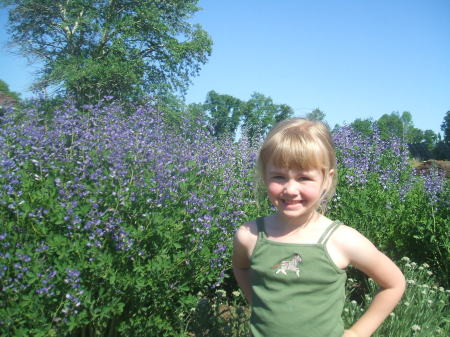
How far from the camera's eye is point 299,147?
1.58m

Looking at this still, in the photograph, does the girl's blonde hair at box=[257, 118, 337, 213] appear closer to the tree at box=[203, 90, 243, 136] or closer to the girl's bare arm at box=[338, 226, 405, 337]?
the girl's bare arm at box=[338, 226, 405, 337]

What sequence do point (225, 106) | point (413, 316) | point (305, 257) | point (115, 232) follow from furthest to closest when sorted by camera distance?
point (225, 106), point (413, 316), point (115, 232), point (305, 257)

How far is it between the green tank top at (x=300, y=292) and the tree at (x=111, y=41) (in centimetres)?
1614

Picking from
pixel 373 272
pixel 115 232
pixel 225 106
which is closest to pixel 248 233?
pixel 373 272

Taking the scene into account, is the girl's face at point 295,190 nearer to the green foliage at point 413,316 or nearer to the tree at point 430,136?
the green foliage at point 413,316

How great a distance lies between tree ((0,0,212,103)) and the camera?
17.3m

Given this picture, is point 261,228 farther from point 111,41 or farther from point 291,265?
point 111,41

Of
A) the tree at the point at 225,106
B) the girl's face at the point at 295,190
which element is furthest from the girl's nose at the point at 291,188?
the tree at the point at 225,106

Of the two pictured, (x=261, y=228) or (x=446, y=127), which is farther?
(x=446, y=127)

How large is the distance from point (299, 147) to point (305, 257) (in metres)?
0.42

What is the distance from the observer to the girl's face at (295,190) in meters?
1.58

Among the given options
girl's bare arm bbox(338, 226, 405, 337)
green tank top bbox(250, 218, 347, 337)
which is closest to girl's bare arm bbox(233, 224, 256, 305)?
green tank top bbox(250, 218, 347, 337)

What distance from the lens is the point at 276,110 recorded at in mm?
58250

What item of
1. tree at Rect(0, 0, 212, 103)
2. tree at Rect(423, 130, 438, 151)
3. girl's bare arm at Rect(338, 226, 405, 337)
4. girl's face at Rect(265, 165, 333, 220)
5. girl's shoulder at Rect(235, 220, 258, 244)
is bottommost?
girl's bare arm at Rect(338, 226, 405, 337)
